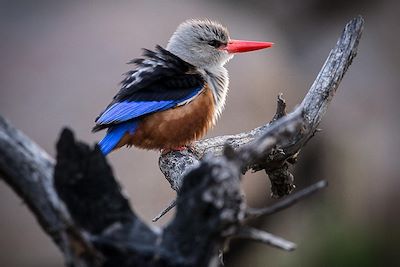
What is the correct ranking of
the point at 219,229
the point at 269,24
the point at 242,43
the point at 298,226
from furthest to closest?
the point at 269,24 < the point at 298,226 < the point at 242,43 < the point at 219,229

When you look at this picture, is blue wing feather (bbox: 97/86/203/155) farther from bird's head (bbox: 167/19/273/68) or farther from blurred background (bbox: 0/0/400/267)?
blurred background (bbox: 0/0/400/267)

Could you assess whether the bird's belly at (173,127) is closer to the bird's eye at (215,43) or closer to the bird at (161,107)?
the bird at (161,107)

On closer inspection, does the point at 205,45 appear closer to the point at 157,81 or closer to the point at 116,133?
the point at 157,81

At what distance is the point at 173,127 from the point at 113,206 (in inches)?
60.6

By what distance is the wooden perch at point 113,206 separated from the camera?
4.72 feet

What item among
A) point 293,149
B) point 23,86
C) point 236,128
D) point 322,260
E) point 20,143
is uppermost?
point 20,143

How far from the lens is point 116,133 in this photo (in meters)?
2.99

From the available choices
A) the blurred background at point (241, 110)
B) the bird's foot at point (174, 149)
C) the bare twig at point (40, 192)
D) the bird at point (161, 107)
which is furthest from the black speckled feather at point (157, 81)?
the bare twig at point (40, 192)

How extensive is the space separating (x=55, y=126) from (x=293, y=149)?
2.28 meters

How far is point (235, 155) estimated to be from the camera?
1455 mm

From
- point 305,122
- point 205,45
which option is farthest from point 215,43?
point 305,122

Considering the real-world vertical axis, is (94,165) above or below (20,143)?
below

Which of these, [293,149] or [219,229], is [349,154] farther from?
[219,229]

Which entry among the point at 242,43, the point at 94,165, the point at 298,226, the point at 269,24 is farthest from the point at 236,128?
the point at 94,165
